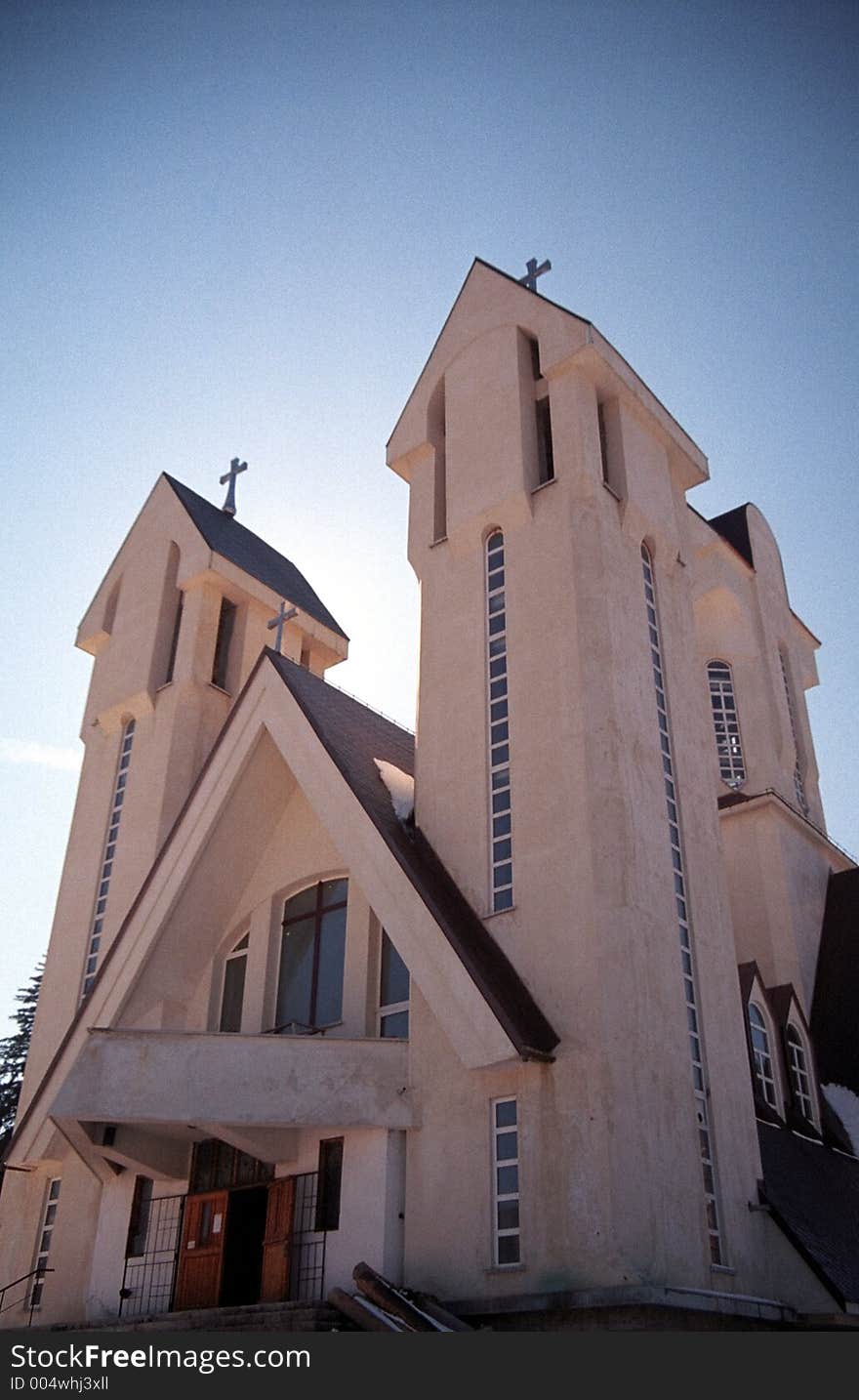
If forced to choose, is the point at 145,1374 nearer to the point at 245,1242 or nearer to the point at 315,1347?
the point at 315,1347

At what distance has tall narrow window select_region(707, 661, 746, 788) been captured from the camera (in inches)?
1072

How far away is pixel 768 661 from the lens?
2806 cm

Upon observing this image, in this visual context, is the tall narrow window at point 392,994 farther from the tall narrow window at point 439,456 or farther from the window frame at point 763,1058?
the tall narrow window at point 439,456

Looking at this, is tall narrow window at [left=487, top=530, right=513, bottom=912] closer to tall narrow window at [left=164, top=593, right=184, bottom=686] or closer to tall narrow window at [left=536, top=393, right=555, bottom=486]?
tall narrow window at [left=536, top=393, right=555, bottom=486]

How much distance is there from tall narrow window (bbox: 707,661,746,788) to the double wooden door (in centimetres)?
1401

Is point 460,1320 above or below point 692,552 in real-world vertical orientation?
below

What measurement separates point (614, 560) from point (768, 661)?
11.2 metres

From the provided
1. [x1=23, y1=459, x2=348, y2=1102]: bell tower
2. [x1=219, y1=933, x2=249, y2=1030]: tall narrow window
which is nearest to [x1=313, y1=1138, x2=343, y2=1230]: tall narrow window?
[x1=219, y1=933, x2=249, y2=1030]: tall narrow window

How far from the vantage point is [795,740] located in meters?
28.2

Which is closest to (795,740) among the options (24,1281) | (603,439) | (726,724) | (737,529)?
(726,724)

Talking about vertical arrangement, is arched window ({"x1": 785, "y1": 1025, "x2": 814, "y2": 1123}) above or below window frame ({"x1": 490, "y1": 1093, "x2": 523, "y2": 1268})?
above

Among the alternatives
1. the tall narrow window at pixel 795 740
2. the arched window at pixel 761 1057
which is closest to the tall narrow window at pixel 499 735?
the arched window at pixel 761 1057

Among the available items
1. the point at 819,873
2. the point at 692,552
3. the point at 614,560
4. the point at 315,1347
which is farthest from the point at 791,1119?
the point at 692,552

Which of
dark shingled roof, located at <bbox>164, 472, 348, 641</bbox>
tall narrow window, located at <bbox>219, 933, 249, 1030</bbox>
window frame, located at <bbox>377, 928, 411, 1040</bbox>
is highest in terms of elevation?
dark shingled roof, located at <bbox>164, 472, 348, 641</bbox>
